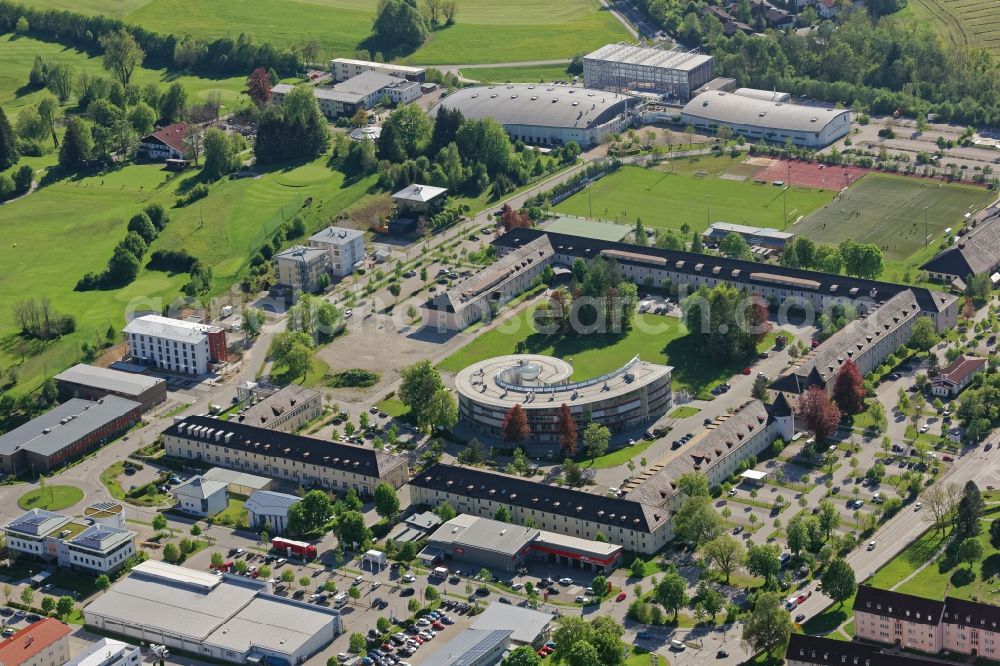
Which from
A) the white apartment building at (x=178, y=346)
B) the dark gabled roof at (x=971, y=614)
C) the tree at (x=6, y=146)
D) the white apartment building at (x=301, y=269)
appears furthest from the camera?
the tree at (x=6, y=146)

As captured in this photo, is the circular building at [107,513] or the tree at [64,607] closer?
the tree at [64,607]

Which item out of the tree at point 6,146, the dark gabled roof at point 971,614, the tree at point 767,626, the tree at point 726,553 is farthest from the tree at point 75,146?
the dark gabled roof at point 971,614

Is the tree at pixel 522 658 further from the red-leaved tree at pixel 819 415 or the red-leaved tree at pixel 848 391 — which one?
the red-leaved tree at pixel 848 391

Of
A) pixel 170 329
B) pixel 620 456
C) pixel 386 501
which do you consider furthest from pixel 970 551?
pixel 170 329

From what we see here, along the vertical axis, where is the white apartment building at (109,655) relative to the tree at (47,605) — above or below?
above

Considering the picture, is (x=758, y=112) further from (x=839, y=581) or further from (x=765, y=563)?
(x=839, y=581)

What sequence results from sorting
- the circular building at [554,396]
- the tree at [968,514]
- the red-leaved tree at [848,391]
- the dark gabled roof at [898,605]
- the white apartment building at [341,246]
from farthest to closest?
the white apartment building at [341,246], the red-leaved tree at [848,391], the circular building at [554,396], the tree at [968,514], the dark gabled roof at [898,605]

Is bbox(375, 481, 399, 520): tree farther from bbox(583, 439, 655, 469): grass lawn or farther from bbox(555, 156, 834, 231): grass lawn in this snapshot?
bbox(555, 156, 834, 231): grass lawn
